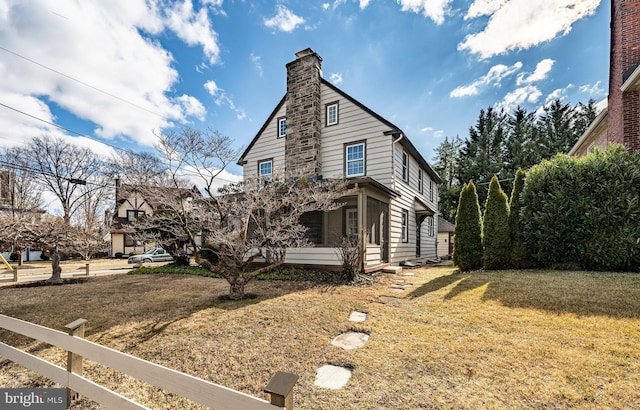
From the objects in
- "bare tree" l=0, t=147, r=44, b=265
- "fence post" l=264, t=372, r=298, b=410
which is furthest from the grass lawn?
"bare tree" l=0, t=147, r=44, b=265

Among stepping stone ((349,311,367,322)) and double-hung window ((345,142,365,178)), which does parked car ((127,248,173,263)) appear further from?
stepping stone ((349,311,367,322))

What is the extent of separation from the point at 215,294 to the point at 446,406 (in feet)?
19.5

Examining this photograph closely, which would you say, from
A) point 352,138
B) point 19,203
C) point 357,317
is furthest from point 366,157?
point 19,203

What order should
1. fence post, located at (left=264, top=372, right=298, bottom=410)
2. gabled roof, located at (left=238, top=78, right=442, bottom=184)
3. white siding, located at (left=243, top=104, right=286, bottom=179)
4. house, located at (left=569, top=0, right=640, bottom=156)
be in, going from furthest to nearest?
1. white siding, located at (left=243, top=104, right=286, bottom=179)
2. gabled roof, located at (left=238, top=78, right=442, bottom=184)
3. house, located at (left=569, top=0, right=640, bottom=156)
4. fence post, located at (left=264, top=372, right=298, bottom=410)

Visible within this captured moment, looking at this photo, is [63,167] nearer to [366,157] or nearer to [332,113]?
[332,113]

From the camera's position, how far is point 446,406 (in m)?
2.44

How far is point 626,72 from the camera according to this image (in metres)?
9.60

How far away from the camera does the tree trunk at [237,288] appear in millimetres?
6336

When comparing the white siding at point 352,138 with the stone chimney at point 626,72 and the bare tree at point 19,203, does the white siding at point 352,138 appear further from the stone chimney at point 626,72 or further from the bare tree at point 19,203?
the bare tree at point 19,203

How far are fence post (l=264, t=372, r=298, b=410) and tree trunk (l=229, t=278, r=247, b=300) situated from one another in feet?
17.0

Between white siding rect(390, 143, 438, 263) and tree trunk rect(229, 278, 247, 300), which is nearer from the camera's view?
tree trunk rect(229, 278, 247, 300)

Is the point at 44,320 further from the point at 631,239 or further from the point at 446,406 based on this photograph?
the point at 631,239

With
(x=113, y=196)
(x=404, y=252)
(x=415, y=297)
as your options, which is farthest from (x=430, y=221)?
(x=113, y=196)

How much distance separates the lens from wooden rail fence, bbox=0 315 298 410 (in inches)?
58.0
